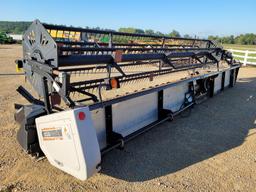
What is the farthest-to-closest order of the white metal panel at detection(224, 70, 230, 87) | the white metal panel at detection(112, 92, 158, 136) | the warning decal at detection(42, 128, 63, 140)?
the white metal panel at detection(224, 70, 230, 87)
the white metal panel at detection(112, 92, 158, 136)
the warning decal at detection(42, 128, 63, 140)

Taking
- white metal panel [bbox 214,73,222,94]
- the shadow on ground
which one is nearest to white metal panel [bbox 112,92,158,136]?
the shadow on ground

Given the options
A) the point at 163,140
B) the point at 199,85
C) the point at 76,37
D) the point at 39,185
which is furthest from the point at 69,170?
the point at 199,85

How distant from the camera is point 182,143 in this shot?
10.8ft

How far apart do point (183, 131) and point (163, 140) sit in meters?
0.50

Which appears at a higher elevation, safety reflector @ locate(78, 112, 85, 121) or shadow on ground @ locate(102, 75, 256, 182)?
safety reflector @ locate(78, 112, 85, 121)

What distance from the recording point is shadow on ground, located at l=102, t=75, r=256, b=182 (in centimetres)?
265

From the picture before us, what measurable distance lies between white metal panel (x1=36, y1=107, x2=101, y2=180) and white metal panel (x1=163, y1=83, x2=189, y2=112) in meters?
2.24

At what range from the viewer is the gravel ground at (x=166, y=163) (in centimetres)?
235

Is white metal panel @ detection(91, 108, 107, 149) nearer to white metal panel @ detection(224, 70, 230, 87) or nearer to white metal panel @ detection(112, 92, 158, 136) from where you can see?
white metal panel @ detection(112, 92, 158, 136)

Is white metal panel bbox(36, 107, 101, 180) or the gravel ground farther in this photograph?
the gravel ground

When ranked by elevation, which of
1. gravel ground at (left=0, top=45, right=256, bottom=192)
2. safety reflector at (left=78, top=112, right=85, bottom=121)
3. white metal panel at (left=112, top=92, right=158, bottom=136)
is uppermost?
safety reflector at (left=78, top=112, right=85, bottom=121)

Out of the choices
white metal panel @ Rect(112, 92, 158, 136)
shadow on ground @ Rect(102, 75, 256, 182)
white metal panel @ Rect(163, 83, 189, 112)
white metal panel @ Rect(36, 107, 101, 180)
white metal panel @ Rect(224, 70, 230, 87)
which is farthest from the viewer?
white metal panel @ Rect(224, 70, 230, 87)

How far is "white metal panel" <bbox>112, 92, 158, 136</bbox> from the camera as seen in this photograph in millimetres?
3100

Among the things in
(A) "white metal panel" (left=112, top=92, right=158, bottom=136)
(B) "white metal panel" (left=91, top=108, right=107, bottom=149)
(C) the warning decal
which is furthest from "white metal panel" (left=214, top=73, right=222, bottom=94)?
(C) the warning decal
